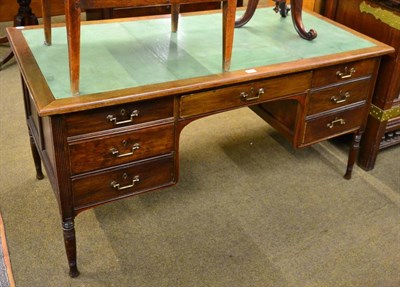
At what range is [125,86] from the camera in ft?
5.08

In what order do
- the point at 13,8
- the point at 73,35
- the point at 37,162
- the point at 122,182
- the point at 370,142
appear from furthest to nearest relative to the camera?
the point at 13,8 < the point at 370,142 < the point at 37,162 < the point at 122,182 < the point at 73,35

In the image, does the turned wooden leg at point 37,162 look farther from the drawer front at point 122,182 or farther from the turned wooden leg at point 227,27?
the turned wooden leg at point 227,27

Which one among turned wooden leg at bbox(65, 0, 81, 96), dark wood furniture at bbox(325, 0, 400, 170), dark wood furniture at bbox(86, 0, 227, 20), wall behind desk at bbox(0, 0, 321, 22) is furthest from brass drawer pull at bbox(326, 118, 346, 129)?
wall behind desk at bbox(0, 0, 321, 22)

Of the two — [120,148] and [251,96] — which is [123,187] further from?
[251,96]

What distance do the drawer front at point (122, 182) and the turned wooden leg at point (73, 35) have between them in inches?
12.2

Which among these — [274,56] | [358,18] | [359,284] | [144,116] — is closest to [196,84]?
[144,116]

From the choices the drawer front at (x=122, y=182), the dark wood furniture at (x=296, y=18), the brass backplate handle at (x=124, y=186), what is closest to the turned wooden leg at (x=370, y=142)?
the dark wood furniture at (x=296, y=18)

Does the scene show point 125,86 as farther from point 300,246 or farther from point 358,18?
point 358,18

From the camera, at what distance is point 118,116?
5.05 ft

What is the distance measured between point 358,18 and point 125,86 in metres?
1.32

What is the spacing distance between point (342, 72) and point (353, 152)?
48 cm

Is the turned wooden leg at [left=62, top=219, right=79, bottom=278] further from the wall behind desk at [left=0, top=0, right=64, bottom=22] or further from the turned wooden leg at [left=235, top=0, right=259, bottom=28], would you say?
the wall behind desk at [left=0, top=0, right=64, bottom=22]

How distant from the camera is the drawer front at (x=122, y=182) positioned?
5.25 feet

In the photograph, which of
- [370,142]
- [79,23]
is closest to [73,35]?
[79,23]
